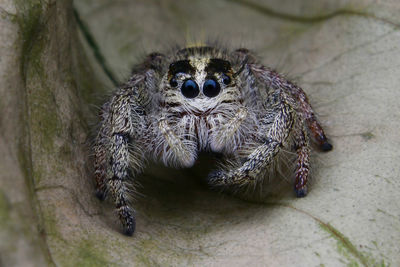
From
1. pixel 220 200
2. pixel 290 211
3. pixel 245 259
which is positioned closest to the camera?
pixel 245 259

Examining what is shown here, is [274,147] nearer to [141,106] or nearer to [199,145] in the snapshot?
[199,145]

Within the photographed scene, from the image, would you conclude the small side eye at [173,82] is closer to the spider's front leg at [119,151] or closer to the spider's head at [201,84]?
the spider's head at [201,84]

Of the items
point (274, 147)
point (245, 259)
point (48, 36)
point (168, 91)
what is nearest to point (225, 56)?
point (168, 91)

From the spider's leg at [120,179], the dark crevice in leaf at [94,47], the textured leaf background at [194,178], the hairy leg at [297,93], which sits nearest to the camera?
the textured leaf background at [194,178]

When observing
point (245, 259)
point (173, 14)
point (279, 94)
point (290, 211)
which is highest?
point (173, 14)

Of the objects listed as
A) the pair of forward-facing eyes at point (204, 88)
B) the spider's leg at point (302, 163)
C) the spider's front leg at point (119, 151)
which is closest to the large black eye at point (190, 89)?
the pair of forward-facing eyes at point (204, 88)

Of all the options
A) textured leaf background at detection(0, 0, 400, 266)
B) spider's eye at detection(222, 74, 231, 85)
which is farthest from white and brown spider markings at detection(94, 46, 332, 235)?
textured leaf background at detection(0, 0, 400, 266)

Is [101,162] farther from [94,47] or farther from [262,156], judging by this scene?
[94,47]
